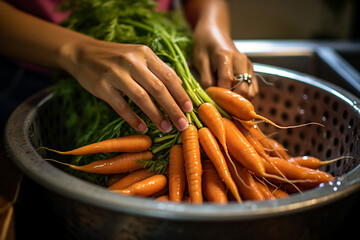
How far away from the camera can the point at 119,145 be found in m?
0.85

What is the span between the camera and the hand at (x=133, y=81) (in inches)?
29.3

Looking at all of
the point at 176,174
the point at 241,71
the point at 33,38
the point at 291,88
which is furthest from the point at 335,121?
the point at 33,38

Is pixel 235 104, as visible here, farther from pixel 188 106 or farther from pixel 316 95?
pixel 316 95

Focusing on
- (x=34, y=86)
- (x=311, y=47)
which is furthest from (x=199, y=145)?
(x=311, y=47)

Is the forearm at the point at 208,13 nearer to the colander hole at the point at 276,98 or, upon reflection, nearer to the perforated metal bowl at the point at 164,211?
the colander hole at the point at 276,98

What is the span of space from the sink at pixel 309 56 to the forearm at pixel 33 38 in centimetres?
91

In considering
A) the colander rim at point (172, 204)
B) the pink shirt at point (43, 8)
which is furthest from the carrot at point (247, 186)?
the pink shirt at point (43, 8)

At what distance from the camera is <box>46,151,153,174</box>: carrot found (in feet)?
2.79

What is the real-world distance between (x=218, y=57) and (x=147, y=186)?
0.45 m

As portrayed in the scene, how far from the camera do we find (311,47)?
1.60m

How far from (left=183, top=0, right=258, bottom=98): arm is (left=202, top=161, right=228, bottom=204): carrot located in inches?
10.3

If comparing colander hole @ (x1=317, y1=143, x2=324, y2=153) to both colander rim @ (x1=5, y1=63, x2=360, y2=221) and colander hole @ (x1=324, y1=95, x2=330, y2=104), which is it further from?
colander rim @ (x1=5, y1=63, x2=360, y2=221)

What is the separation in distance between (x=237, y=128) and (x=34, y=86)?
94 centimetres

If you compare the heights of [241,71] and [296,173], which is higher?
[241,71]
